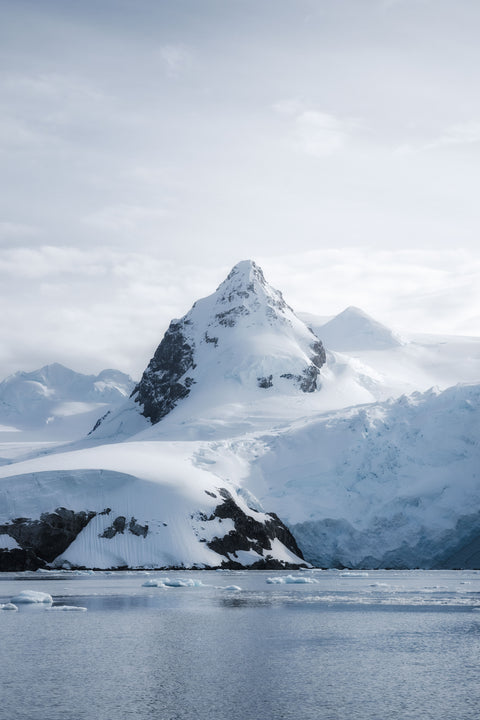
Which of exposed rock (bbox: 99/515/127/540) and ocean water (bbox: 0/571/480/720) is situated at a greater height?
exposed rock (bbox: 99/515/127/540)

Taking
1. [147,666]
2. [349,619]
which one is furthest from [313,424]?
[147,666]

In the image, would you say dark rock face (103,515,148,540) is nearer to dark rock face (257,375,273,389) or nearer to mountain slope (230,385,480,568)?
mountain slope (230,385,480,568)

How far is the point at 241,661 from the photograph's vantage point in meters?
30.7

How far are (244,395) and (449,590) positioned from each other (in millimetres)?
107141

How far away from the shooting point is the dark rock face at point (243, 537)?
370 feet

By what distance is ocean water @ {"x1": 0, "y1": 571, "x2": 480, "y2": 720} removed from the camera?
2317 centimetres

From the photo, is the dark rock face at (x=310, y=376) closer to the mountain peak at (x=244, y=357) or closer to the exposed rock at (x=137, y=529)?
the mountain peak at (x=244, y=357)

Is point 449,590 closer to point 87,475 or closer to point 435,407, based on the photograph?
point 87,475

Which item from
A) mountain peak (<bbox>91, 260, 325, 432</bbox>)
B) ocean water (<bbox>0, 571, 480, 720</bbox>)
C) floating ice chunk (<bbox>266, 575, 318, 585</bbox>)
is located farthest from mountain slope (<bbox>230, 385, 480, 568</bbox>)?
ocean water (<bbox>0, 571, 480, 720</bbox>)

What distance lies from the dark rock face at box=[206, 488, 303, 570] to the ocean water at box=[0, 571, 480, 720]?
57653 mm

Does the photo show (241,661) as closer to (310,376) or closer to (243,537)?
(243,537)

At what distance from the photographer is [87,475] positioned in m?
114

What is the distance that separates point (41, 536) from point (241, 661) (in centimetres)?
8244

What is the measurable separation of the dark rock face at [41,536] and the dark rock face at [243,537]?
58.3ft
